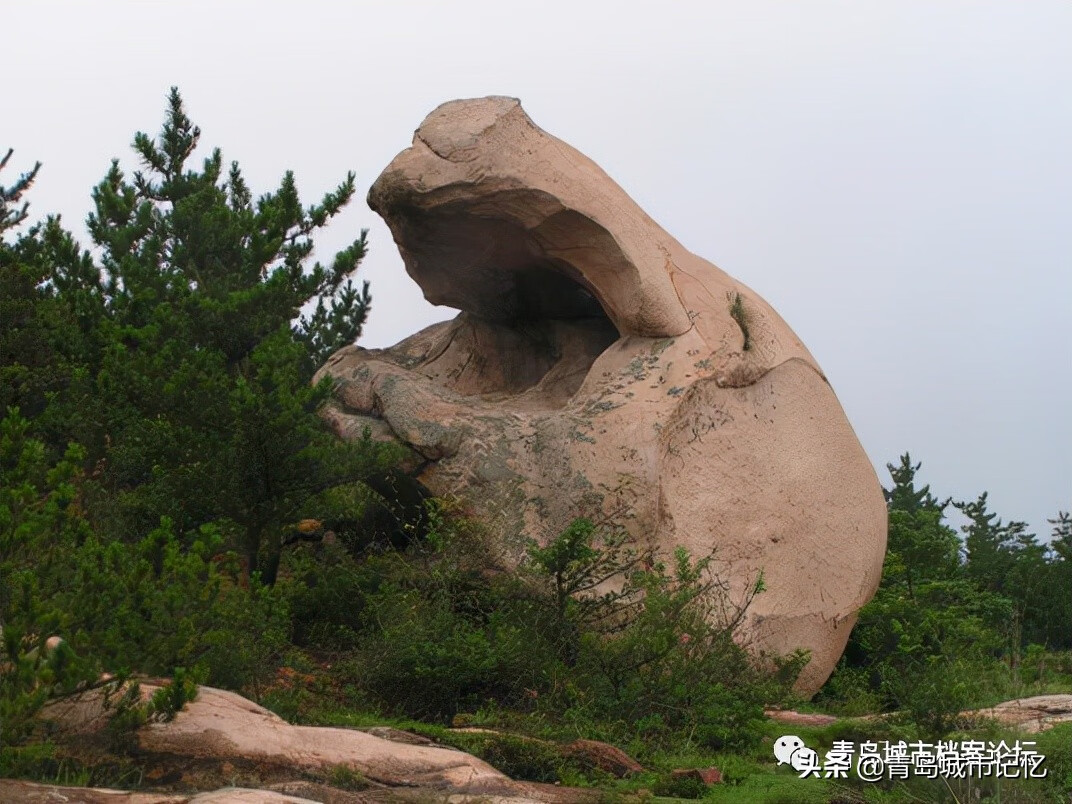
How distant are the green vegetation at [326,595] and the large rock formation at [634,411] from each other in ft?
1.05

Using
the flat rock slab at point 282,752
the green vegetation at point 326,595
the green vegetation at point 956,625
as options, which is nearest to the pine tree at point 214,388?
the green vegetation at point 326,595

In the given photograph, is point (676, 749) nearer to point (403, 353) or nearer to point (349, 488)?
point (349, 488)

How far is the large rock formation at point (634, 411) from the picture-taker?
34.0 feet

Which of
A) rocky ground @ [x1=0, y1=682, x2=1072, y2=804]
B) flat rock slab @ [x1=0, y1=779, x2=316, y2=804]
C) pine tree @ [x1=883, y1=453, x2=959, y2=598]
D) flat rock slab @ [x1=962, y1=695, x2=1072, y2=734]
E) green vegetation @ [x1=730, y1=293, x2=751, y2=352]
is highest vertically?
green vegetation @ [x1=730, y1=293, x2=751, y2=352]

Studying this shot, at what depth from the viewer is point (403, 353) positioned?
13.0 meters

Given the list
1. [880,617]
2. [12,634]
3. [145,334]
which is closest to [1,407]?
[145,334]

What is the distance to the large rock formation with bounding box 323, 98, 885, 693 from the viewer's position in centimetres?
1035

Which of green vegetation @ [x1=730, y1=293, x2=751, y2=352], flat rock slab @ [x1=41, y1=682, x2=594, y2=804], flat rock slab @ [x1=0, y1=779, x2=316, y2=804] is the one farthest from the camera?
green vegetation @ [x1=730, y1=293, x2=751, y2=352]

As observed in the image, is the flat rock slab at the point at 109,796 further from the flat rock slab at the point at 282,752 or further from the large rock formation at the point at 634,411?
the large rock formation at the point at 634,411

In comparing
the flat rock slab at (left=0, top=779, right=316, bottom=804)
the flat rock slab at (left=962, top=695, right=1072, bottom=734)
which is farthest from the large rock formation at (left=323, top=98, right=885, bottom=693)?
the flat rock slab at (left=0, top=779, right=316, bottom=804)

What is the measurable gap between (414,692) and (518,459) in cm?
246

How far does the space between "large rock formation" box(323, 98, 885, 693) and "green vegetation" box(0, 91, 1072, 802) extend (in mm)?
321

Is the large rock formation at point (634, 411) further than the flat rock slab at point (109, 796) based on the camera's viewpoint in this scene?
Yes

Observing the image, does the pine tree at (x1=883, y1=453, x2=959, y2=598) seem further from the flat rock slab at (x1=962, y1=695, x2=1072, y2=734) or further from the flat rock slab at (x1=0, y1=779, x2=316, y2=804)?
the flat rock slab at (x1=0, y1=779, x2=316, y2=804)
